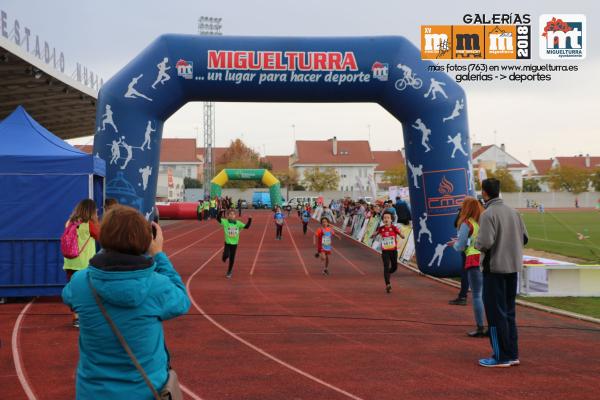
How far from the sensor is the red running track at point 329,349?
6004 millimetres

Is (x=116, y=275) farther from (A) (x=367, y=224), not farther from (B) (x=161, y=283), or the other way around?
(A) (x=367, y=224)

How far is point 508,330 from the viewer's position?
6.76 m

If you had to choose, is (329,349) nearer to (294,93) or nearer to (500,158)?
(294,93)

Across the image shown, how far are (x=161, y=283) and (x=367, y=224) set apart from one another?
83.0 ft

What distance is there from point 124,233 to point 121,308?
12.7 inches

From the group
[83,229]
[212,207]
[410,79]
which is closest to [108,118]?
[83,229]

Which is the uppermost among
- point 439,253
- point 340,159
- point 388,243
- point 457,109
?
point 340,159

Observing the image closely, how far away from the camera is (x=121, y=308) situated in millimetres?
2787

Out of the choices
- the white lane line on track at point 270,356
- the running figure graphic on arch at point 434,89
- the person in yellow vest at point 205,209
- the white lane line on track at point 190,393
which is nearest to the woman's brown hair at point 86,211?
the white lane line on track at point 270,356

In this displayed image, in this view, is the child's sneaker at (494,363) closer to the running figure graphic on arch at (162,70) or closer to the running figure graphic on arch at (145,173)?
the running figure graphic on arch at (145,173)

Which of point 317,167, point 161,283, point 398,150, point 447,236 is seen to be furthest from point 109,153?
point 398,150

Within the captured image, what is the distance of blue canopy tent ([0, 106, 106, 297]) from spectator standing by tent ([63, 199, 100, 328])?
2.72 metres

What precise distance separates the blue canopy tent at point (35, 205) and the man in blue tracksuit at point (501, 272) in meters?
7.39

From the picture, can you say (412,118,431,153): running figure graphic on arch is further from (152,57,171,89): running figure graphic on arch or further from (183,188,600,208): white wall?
(183,188,600,208): white wall
